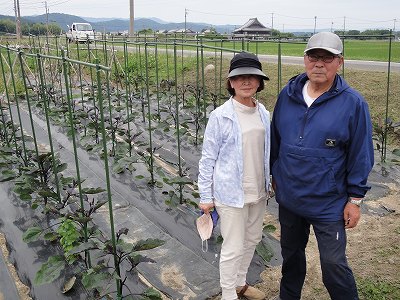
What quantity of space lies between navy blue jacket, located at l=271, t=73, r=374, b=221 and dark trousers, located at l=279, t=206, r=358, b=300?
64 millimetres

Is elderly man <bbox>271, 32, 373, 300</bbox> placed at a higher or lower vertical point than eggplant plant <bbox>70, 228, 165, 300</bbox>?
higher

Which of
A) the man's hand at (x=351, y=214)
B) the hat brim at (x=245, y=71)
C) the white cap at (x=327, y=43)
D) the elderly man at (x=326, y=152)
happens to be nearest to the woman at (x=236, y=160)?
the hat brim at (x=245, y=71)

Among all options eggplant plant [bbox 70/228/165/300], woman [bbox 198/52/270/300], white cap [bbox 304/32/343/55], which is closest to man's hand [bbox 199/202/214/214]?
woman [bbox 198/52/270/300]

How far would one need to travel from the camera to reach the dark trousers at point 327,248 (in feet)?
5.97

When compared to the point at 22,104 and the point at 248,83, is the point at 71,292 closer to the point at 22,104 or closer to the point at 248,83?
the point at 248,83

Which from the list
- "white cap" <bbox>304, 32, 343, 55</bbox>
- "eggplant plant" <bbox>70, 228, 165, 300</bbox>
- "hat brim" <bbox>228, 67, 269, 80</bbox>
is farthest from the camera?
"eggplant plant" <bbox>70, 228, 165, 300</bbox>

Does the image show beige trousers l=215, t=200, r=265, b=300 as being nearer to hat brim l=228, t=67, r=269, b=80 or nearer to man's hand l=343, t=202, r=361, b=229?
man's hand l=343, t=202, r=361, b=229

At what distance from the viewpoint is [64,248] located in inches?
104

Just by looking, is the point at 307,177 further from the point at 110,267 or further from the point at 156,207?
the point at 156,207

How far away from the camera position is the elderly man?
68.5 inches

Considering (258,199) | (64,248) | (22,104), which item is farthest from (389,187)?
(22,104)

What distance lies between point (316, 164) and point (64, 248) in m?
1.74

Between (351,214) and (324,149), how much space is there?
0.32 meters

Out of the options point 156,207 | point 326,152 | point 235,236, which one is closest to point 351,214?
point 326,152
